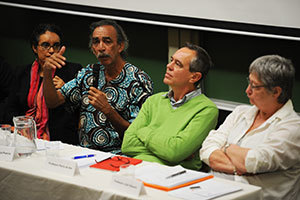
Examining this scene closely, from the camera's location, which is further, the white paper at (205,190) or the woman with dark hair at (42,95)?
the woman with dark hair at (42,95)

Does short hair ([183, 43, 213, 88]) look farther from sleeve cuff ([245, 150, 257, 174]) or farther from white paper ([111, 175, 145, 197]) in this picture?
white paper ([111, 175, 145, 197])

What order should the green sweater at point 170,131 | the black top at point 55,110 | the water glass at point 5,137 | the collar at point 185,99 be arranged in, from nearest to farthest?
the water glass at point 5,137 → the green sweater at point 170,131 → the collar at point 185,99 → the black top at point 55,110

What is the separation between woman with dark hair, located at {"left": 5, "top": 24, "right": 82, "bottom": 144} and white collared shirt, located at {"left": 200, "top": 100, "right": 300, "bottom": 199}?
1.48 metres

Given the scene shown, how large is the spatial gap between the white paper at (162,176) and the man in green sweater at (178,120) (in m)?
0.45

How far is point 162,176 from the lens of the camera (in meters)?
2.36

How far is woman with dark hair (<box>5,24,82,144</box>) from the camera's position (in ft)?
12.7

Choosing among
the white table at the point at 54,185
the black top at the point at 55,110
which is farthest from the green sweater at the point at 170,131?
the black top at the point at 55,110

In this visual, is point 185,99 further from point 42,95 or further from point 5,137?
point 42,95

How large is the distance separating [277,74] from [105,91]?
1.40 m

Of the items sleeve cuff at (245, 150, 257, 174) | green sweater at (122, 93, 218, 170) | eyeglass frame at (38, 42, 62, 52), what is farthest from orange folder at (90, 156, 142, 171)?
eyeglass frame at (38, 42, 62, 52)

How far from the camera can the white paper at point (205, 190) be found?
6.98 ft

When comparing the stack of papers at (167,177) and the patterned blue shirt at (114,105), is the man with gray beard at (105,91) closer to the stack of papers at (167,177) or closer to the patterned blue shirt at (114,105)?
the patterned blue shirt at (114,105)

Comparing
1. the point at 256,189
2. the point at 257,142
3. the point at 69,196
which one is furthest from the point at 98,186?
the point at 257,142

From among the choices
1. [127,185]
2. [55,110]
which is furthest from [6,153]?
→ [55,110]
